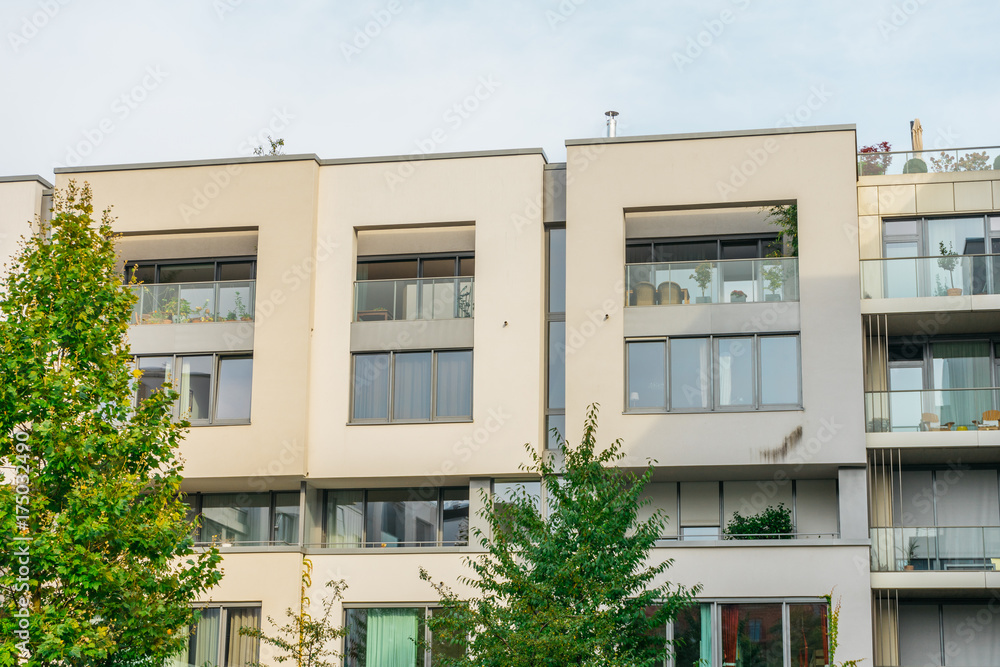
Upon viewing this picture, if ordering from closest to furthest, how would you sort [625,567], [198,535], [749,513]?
1. [625,567]
2. [749,513]
3. [198,535]

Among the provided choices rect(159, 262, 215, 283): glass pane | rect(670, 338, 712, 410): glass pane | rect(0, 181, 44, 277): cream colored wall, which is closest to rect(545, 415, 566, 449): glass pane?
rect(670, 338, 712, 410): glass pane

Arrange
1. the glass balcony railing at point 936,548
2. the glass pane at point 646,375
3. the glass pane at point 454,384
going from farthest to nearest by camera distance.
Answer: the glass pane at point 454,384 < the glass pane at point 646,375 < the glass balcony railing at point 936,548

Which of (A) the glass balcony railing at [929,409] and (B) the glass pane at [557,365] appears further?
(B) the glass pane at [557,365]

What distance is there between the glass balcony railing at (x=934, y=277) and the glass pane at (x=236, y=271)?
587 inches

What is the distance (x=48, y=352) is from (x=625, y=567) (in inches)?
395

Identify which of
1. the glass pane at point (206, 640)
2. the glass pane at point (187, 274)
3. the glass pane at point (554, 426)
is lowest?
the glass pane at point (206, 640)

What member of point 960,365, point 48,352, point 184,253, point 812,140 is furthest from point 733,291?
point 48,352

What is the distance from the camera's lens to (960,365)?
29.2m

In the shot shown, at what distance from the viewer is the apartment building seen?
88.4 ft

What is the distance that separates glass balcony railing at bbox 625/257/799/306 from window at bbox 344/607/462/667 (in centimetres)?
863

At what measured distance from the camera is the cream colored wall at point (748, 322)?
88.7 feet

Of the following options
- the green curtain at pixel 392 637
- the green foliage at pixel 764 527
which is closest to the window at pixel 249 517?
the green curtain at pixel 392 637

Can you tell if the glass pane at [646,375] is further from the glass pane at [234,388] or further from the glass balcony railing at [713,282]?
the glass pane at [234,388]

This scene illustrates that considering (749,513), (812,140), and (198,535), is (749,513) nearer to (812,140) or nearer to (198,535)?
(812,140)
